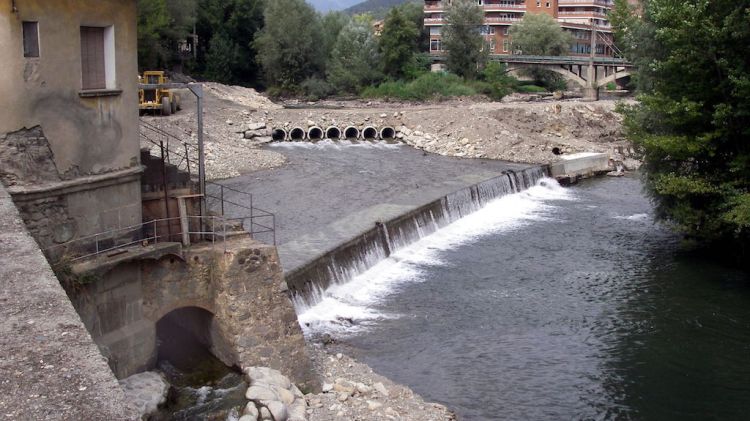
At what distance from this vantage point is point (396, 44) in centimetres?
6844

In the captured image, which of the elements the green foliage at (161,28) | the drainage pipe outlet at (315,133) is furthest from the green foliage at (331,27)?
the drainage pipe outlet at (315,133)

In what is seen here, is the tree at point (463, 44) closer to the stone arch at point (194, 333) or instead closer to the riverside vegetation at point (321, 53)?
the riverside vegetation at point (321, 53)

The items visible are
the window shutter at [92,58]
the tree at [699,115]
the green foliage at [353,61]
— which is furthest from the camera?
the green foliage at [353,61]

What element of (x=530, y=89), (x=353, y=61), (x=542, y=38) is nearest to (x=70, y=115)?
(x=353, y=61)

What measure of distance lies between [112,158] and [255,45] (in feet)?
185

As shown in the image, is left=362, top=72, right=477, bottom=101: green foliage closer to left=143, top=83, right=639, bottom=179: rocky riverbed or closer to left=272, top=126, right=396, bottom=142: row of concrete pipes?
left=143, top=83, right=639, bottom=179: rocky riverbed

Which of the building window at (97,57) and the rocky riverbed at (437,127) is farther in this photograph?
the rocky riverbed at (437,127)

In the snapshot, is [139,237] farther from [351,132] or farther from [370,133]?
[370,133]

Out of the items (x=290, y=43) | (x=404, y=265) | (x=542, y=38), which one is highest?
(x=542, y=38)

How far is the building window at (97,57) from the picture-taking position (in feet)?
→ 37.7

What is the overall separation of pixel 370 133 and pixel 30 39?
1511 inches

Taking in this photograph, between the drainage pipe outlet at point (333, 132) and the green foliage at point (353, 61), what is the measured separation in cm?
1713

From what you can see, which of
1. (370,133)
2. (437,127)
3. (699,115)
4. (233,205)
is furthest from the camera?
(370,133)

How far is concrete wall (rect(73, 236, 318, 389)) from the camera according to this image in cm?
1216
